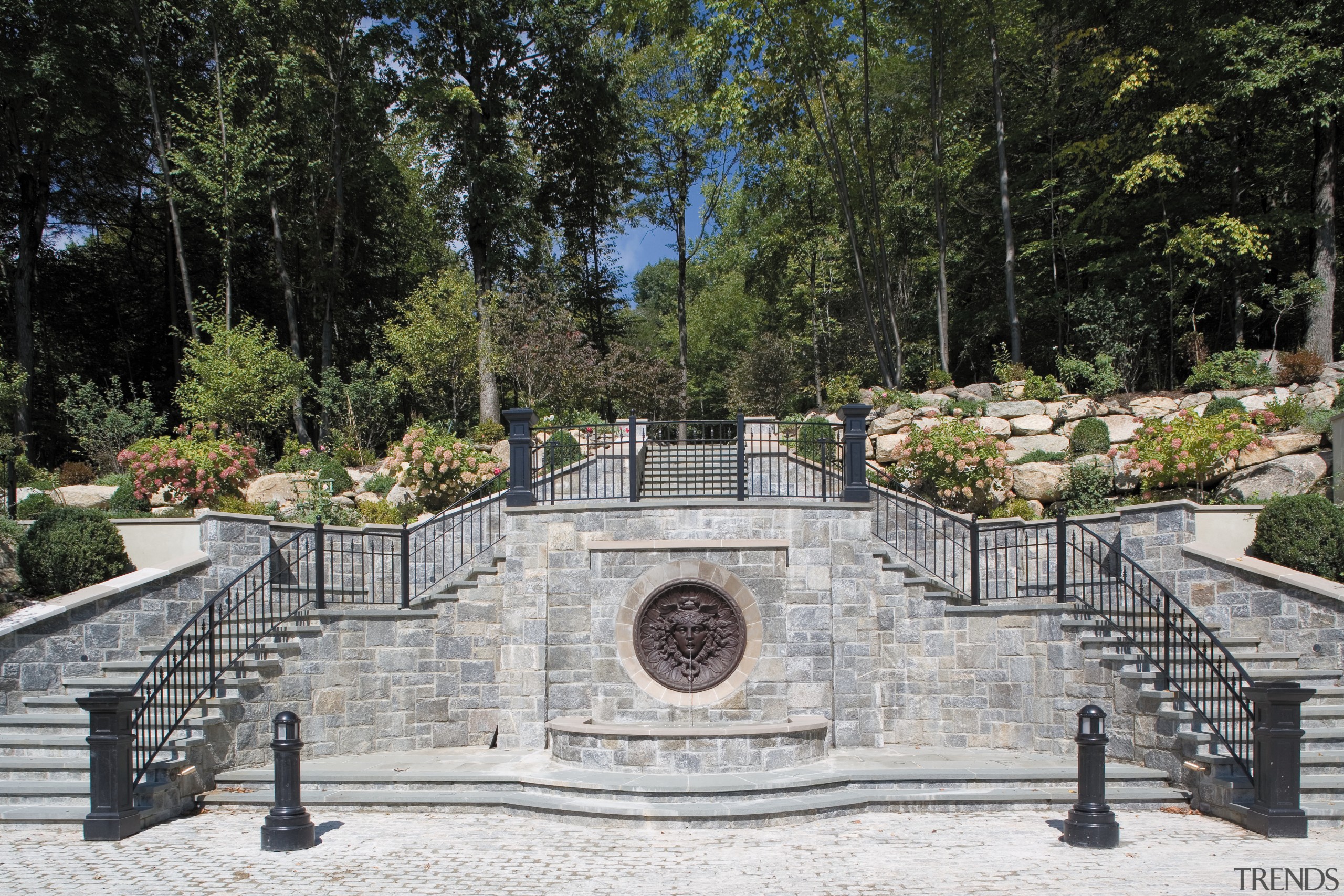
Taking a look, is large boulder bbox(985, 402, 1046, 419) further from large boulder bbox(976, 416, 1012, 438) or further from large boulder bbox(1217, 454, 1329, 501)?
large boulder bbox(1217, 454, 1329, 501)

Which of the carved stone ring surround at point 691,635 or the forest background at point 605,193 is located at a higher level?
the forest background at point 605,193

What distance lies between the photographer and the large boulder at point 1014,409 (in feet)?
54.8

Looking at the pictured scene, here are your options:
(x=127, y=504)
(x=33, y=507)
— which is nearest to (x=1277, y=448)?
(x=127, y=504)

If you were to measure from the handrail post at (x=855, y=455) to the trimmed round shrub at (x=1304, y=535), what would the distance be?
5244 mm

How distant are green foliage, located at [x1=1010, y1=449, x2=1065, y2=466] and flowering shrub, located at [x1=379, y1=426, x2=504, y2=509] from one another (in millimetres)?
9848

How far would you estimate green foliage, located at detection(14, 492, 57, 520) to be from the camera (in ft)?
42.1

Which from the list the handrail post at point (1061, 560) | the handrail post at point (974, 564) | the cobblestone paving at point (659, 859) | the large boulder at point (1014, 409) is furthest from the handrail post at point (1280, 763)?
the large boulder at point (1014, 409)

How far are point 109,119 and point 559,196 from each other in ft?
42.0

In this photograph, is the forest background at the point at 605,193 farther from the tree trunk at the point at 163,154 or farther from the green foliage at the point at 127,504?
the green foliage at the point at 127,504

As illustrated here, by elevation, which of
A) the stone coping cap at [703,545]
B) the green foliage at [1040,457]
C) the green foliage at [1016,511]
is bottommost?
the stone coping cap at [703,545]

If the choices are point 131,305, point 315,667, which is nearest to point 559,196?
point 131,305

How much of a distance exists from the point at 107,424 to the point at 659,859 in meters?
17.8

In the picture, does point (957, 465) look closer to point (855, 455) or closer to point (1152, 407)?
point (855, 455)

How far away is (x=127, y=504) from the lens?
43.0 ft
